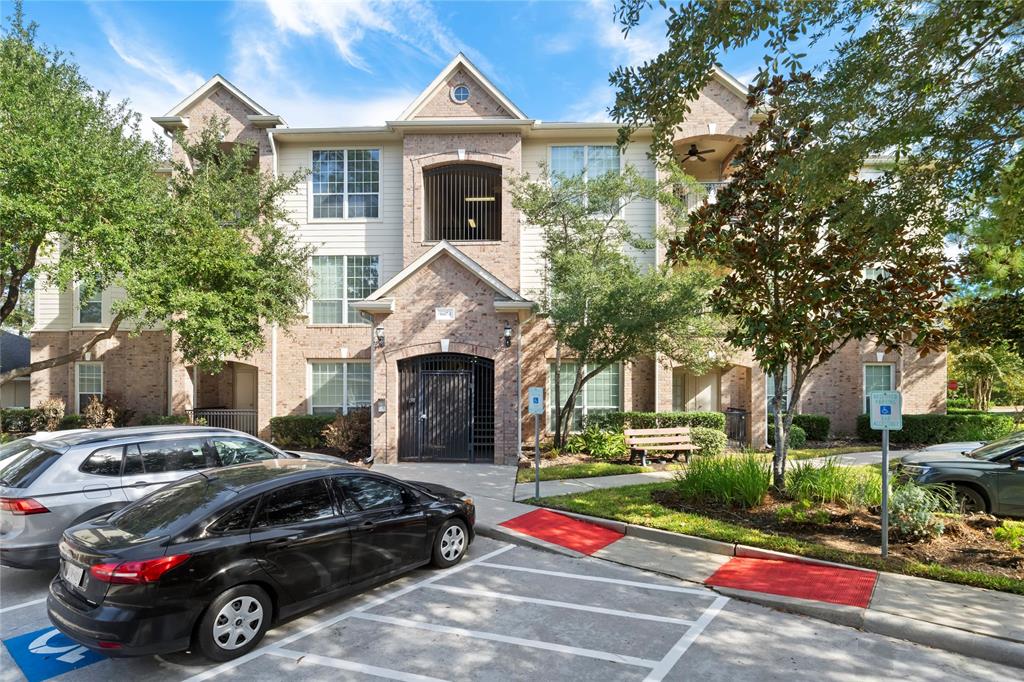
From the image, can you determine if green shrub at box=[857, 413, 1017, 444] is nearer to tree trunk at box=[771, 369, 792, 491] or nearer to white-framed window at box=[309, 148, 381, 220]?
tree trunk at box=[771, 369, 792, 491]

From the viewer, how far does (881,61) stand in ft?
20.4

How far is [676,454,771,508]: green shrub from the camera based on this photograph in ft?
28.1

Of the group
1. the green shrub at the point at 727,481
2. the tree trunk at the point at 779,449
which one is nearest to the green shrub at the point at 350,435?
the green shrub at the point at 727,481

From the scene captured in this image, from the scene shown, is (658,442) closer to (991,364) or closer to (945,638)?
(945,638)

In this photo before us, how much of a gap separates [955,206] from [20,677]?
12.0 meters

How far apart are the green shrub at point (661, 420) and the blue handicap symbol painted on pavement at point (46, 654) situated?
42.8 feet

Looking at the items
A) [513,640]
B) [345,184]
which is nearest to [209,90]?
[345,184]

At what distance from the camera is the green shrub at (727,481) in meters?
8.58

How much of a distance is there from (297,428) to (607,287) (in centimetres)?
1038

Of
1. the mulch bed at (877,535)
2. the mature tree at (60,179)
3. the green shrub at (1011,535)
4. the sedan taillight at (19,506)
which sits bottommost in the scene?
the mulch bed at (877,535)

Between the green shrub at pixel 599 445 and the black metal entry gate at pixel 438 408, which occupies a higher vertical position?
the black metal entry gate at pixel 438 408

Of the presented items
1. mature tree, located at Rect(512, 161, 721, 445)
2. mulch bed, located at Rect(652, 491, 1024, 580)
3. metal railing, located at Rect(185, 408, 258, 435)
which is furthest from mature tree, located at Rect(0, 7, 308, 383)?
mulch bed, located at Rect(652, 491, 1024, 580)

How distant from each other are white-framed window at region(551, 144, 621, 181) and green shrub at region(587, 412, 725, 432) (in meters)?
8.02

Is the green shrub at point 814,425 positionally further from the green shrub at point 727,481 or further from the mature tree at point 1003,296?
the green shrub at point 727,481
